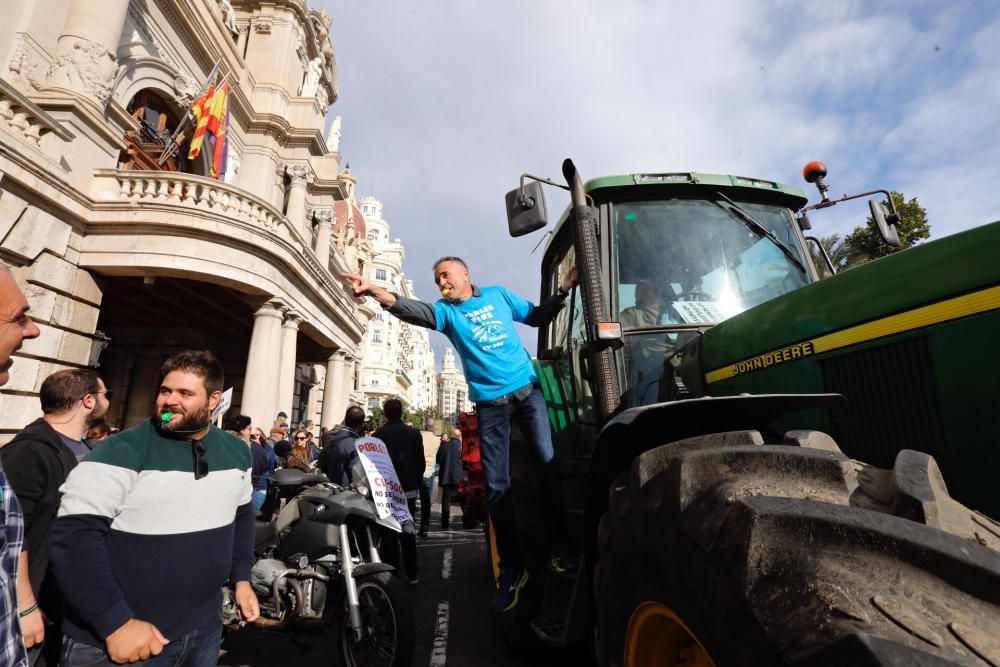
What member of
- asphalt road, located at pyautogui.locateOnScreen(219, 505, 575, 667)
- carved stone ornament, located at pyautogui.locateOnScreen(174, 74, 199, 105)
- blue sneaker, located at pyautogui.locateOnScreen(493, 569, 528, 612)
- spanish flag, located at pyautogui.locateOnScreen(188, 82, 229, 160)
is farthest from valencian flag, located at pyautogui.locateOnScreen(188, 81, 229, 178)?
blue sneaker, located at pyautogui.locateOnScreen(493, 569, 528, 612)

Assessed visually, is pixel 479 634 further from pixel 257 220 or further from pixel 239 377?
pixel 239 377

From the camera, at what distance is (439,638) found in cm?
→ 390

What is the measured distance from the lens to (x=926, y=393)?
1.51 m

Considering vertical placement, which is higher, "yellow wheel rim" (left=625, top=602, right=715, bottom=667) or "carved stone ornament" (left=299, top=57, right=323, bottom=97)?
"carved stone ornament" (left=299, top=57, right=323, bottom=97)

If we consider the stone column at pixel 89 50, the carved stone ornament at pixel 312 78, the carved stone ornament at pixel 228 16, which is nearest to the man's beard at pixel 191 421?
the stone column at pixel 89 50

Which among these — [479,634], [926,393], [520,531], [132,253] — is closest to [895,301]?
[926,393]

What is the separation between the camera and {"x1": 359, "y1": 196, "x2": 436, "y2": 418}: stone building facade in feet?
214

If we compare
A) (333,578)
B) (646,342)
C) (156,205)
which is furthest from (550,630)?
(156,205)

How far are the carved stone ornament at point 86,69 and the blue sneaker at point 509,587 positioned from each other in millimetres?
11688

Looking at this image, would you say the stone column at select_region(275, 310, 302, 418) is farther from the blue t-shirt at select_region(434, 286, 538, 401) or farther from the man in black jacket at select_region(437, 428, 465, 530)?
the blue t-shirt at select_region(434, 286, 538, 401)

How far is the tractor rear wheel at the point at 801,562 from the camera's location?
0.85m

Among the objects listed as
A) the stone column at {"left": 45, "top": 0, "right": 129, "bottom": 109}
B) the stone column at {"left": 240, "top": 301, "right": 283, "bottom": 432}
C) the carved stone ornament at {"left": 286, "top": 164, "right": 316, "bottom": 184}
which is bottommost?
the stone column at {"left": 240, "top": 301, "right": 283, "bottom": 432}

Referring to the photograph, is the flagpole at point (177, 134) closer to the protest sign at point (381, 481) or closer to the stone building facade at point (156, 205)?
the stone building facade at point (156, 205)

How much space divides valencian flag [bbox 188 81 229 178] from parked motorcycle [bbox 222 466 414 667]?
40.9ft
